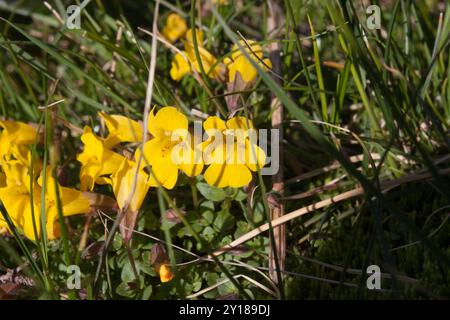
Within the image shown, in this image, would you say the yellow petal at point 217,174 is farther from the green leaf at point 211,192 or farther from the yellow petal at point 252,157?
the green leaf at point 211,192

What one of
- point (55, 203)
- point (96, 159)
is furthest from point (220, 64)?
point (55, 203)

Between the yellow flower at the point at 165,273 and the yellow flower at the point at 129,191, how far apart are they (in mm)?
115

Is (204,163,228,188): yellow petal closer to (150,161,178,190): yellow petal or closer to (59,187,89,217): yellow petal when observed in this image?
(150,161,178,190): yellow petal

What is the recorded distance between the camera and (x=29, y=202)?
A: 1.41 meters

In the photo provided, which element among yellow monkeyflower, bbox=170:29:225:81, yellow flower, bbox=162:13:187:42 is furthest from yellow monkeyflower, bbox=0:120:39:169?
yellow flower, bbox=162:13:187:42

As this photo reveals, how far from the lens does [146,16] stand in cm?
263

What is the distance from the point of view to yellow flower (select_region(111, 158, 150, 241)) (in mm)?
1376

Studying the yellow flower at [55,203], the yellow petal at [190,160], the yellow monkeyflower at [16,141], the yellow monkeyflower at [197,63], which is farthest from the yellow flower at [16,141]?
the yellow monkeyflower at [197,63]

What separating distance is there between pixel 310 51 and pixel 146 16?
32.6 inches

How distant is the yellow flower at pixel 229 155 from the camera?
1.38 m

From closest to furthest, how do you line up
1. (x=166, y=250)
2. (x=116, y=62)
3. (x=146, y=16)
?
(x=166, y=250) → (x=116, y=62) → (x=146, y=16)

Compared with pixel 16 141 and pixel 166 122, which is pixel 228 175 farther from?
pixel 16 141

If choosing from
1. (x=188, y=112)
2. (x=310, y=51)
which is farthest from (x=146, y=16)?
(x=188, y=112)
